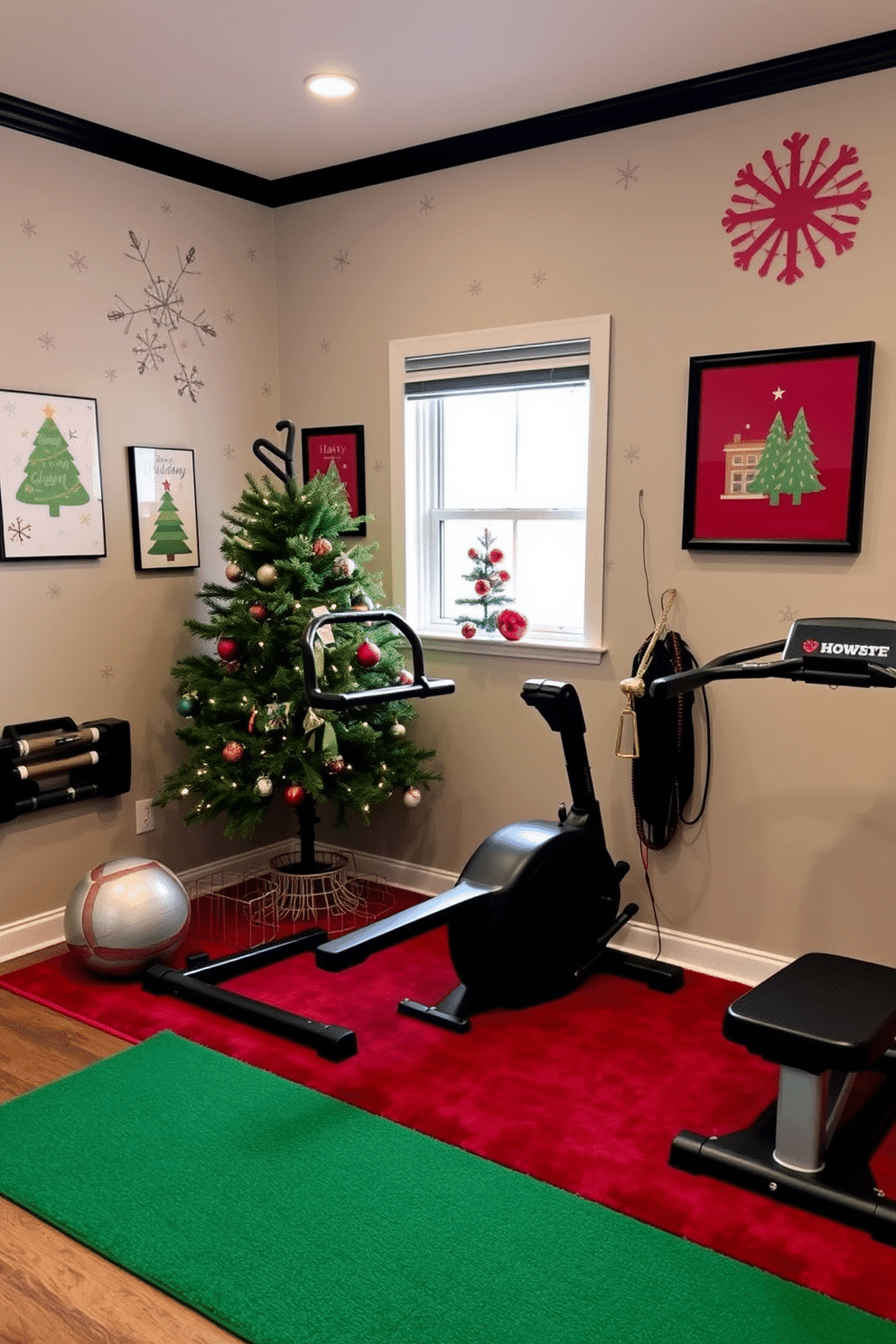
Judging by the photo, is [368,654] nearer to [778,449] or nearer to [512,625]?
[512,625]

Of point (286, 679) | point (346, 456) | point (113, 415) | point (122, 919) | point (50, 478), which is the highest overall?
point (113, 415)

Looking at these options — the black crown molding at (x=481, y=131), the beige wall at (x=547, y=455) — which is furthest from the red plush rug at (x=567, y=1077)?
the black crown molding at (x=481, y=131)

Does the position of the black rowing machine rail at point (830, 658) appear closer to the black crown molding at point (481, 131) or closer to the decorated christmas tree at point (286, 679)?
the decorated christmas tree at point (286, 679)

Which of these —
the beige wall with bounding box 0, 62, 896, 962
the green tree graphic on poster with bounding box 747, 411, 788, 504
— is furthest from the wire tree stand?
the green tree graphic on poster with bounding box 747, 411, 788, 504

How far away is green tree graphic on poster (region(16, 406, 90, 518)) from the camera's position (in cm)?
354

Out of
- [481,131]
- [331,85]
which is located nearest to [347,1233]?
[331,85]

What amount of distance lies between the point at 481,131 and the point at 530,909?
266cm

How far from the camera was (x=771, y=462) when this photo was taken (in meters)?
3.23

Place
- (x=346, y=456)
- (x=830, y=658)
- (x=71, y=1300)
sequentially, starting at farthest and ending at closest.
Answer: (x=346, y=456)
(x=830, y=658)
(x=71, y=1300)

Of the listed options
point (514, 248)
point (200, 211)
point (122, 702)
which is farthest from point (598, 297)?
point (122, 702)

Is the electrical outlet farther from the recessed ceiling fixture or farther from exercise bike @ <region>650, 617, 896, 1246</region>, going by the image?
the recessed ceiling fixture

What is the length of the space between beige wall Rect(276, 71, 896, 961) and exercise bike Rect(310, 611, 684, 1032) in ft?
1.07

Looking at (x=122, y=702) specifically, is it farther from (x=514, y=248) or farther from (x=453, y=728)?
(x=514, y=248)

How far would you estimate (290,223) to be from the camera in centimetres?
430
